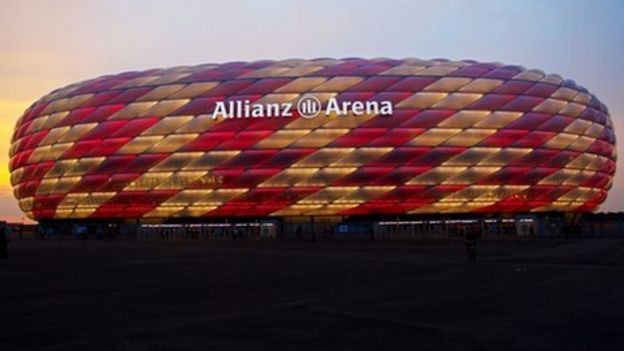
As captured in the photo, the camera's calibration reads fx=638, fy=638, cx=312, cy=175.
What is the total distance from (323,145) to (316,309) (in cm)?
4886

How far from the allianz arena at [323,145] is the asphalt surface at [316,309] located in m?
41.3

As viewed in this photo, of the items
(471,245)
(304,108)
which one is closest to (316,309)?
(471,245)

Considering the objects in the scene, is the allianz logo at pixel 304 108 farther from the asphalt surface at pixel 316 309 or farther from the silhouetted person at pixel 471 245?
the asphalt surface at pixel 316 309

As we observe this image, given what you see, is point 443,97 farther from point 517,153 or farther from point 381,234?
point 381,234

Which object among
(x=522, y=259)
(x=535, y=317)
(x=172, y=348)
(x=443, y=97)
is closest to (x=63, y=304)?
(x=172, y=348)

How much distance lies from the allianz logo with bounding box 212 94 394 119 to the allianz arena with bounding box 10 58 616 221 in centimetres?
33

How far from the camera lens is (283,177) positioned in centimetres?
5869

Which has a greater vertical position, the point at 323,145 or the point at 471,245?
the point at 323,145

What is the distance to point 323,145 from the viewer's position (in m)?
58.4

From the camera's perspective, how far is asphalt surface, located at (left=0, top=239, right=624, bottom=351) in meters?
7.31

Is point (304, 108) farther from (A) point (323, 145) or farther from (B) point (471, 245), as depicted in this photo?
(B) point (471, 245)

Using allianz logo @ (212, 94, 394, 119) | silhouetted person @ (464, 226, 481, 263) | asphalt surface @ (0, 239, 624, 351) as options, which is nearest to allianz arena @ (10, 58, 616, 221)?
allianz logo @ (212, 94, 394, 119)

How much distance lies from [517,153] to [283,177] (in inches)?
881

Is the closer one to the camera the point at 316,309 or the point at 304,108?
the point at 316,309
